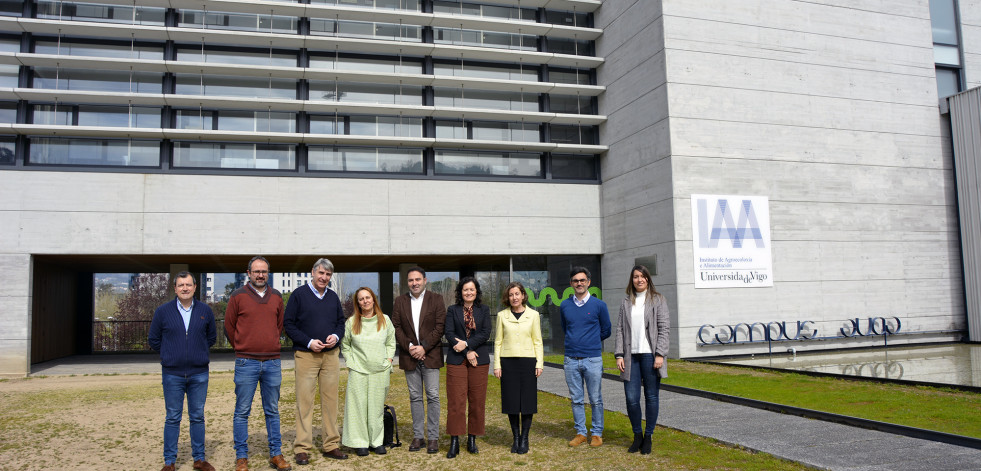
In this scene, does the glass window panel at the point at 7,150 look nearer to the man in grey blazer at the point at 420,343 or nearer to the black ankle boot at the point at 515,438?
the man in grey blazer at the point at 420,343

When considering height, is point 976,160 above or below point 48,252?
above

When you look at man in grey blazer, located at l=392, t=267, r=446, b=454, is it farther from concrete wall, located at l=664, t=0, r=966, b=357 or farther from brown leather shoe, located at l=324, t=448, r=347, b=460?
concrete wall, located at l=664, t=0, r=966, b=357

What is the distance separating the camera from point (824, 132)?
18734 millimetres

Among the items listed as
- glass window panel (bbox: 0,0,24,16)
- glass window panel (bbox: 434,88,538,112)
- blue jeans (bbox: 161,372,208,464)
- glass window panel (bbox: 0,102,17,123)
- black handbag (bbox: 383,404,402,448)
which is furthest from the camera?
glass window panel (bbox: 434,88,538,112)

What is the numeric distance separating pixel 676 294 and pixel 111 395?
12537 mm

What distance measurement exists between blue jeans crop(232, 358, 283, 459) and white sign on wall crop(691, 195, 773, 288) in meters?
12.8

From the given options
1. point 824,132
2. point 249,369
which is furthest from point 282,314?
point 824,132

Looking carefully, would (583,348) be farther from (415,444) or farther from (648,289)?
Result: (415,444)

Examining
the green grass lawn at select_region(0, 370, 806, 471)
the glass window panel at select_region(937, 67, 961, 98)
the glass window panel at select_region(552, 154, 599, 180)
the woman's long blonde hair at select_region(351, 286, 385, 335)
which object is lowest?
the green grass lawn at select_region(0, 370, 806, 471)

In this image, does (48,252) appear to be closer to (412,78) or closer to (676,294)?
(412,78)

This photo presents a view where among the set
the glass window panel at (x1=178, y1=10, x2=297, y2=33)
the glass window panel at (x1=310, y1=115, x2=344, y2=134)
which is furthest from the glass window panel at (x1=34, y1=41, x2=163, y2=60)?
the glass window panel at (x1=310, y1=115, x2=344, y2=134)

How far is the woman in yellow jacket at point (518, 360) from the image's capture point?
22.4 ft

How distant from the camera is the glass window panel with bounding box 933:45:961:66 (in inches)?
843

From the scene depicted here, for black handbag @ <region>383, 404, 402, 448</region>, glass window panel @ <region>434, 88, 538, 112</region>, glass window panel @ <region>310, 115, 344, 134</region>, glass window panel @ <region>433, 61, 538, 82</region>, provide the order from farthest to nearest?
glass window panel @ <region>433, 61, 538, 82</region>, glass window panel @ <region>434, 88, 538, 112</region>, glass window panel @ <region>310, 115, 344, 134</region>, black handbag @ <region>383, 404, 402, 448</region>
